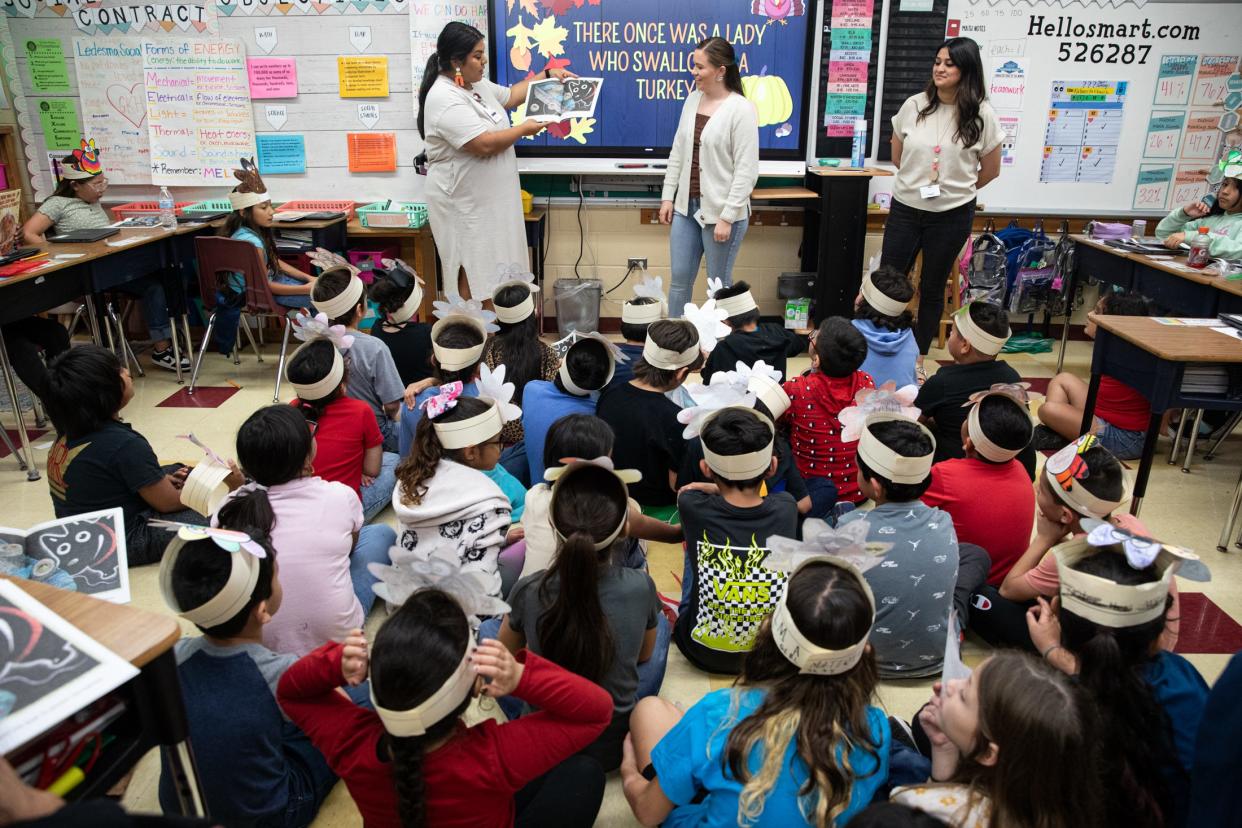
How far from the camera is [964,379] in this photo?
279 centimetres

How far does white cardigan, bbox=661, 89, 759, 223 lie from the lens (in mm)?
4168

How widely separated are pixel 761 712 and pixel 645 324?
2.25 m

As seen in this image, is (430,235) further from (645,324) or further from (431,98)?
(645,324)

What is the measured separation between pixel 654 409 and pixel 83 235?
10.7 ft

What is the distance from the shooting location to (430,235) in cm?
516

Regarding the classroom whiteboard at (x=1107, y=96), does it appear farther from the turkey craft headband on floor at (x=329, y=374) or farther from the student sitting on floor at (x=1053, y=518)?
the turkey craft headband on floor at (x=329, y=374)

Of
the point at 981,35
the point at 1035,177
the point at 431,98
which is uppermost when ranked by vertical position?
the point at 981,35

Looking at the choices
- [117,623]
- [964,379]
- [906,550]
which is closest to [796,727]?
[906,550]

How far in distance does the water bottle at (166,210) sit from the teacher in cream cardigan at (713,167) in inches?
103

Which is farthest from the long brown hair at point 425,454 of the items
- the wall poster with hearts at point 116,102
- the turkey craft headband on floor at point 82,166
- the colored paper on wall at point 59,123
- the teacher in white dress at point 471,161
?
the colored paper on wall at point 59,123

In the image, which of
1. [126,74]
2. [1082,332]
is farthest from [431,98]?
[1082,332]

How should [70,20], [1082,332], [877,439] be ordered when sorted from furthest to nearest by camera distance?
[1082,332] → [70,20] → [877,439]

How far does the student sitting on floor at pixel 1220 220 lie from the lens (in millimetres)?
3781

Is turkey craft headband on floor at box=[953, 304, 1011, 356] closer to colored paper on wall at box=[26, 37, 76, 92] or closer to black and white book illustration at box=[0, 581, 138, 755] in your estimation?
black and white book illustration at box=[0, 581, 138, 755]
